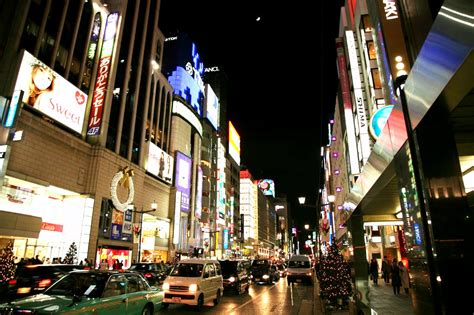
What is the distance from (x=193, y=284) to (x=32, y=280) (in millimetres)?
6047

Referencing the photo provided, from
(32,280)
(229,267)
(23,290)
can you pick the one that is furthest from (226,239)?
(23,290)

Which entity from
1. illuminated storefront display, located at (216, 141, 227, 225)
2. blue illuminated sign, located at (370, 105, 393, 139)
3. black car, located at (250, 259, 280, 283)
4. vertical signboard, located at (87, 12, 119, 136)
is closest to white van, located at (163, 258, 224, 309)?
blue illuminated sign, located at (370, 105, 393, 139)

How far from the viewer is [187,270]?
1427 cm

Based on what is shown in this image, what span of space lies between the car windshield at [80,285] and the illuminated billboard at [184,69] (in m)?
58.7

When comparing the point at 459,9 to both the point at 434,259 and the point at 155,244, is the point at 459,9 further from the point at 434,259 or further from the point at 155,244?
the point at 155,244

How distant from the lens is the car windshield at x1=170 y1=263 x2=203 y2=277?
14.0 m

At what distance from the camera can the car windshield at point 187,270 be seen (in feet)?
46.0

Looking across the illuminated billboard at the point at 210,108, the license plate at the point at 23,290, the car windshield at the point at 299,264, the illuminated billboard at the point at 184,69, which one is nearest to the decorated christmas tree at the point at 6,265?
the license plate at the point at 23,290

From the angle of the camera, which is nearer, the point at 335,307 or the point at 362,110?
the point at 335,307

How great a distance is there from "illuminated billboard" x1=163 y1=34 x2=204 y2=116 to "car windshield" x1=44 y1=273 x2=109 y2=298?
58674mm

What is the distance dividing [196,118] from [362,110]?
146ft

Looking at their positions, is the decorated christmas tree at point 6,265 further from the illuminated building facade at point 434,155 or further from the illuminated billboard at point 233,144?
the illuminated billboard at point 233,144

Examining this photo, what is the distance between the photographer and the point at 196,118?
65.2 metres

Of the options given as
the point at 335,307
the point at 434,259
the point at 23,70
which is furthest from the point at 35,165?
the point at 434,259
